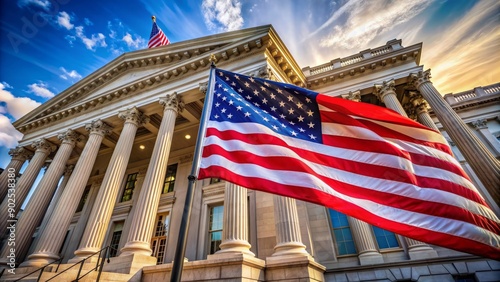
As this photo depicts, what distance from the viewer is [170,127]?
12.6 m

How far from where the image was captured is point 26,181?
53.5 feet

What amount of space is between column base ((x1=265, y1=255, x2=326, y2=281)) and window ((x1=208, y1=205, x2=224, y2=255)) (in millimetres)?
6902

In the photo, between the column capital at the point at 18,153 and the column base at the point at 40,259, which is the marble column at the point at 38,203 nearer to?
the column base at the point at 40,259

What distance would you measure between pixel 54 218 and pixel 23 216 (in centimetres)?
363

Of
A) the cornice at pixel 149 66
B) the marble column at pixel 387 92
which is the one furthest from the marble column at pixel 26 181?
the marble column at pixel 387 92

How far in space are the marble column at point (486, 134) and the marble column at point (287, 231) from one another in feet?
56.8

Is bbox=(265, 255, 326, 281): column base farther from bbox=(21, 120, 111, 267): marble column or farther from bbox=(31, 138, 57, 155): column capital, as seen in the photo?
bbox=(31, 138, 57, 155): column capital

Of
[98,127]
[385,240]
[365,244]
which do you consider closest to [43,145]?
[98,127]

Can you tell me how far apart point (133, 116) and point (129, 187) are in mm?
7754

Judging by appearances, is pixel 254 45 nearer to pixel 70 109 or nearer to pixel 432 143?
pixel 432 143

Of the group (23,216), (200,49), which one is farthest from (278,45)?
(23,216)

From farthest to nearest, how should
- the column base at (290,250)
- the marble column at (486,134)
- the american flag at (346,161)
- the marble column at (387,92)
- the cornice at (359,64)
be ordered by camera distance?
the marble column at (486,134) < the cornice at (359,64) < the marble column at (387,92) < the column base at (290,250) < the american flag at (346,161)

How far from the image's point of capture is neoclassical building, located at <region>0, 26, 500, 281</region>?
28.4ft

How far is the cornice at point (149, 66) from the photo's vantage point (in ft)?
43.5
